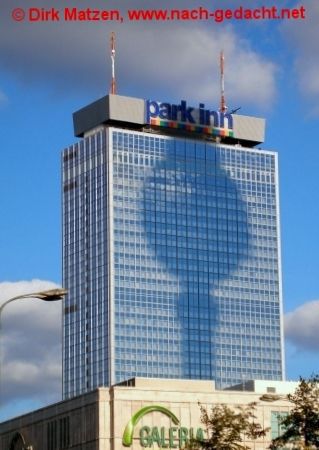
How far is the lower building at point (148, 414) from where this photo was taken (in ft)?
559

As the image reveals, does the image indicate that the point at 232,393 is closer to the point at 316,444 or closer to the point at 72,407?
the point at 72,407

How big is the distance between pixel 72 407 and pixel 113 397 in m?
8.88

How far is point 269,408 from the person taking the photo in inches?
6939

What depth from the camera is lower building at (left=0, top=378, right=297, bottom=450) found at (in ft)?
559

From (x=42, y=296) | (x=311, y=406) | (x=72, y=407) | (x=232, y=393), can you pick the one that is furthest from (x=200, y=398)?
(x=42, y=296)

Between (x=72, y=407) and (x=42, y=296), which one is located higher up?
(x=72, y=407)

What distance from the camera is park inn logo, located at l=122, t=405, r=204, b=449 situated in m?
170

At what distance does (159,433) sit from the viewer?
171 m

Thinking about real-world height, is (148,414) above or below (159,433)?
above

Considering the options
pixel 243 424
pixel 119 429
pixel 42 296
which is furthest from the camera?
pixel 119 429

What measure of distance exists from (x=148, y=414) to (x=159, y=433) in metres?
2.35

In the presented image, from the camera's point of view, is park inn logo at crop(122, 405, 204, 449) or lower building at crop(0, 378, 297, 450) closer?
park inn logo at crop(122, 405, 204, 449)

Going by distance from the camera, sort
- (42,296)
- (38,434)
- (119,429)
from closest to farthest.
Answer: (42,296)
(119,429)
(38,434)

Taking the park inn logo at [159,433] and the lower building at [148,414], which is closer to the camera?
the park inn logo at [159,433]
